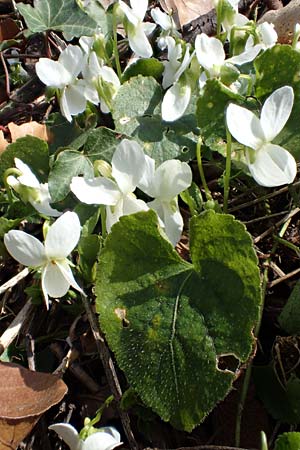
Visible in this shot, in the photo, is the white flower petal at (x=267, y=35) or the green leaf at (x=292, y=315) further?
the white flower petal at (x=267, y=35)

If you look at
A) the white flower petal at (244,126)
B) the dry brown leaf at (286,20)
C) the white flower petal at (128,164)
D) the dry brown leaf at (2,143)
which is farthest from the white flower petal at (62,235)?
the dry brown leaf at (286,20)

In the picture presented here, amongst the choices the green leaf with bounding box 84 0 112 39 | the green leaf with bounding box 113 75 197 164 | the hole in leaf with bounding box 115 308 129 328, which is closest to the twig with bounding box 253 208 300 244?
the green leaf with bounding box 113 75 197 164

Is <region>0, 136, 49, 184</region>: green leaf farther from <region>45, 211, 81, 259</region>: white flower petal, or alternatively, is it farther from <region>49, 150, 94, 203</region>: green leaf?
<region>45, 211, 81, 259</region>: white flower petal

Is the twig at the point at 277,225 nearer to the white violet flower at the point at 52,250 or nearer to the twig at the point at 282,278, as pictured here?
the twig at the point at 282,278

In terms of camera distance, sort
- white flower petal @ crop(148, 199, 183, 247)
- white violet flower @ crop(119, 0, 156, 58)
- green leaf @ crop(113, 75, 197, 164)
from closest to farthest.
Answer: white flower petal @ crop(148, 199, 183, 247), green leaf @ crop(113, 75, 197, 164), white violet flower @ crop(119, 0, 156, 58)

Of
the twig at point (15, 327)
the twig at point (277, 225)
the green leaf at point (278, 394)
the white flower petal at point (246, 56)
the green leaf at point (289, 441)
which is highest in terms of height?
the white flower petal at point (246, 56)

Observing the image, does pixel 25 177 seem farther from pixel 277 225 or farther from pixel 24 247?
pixel 277 225
